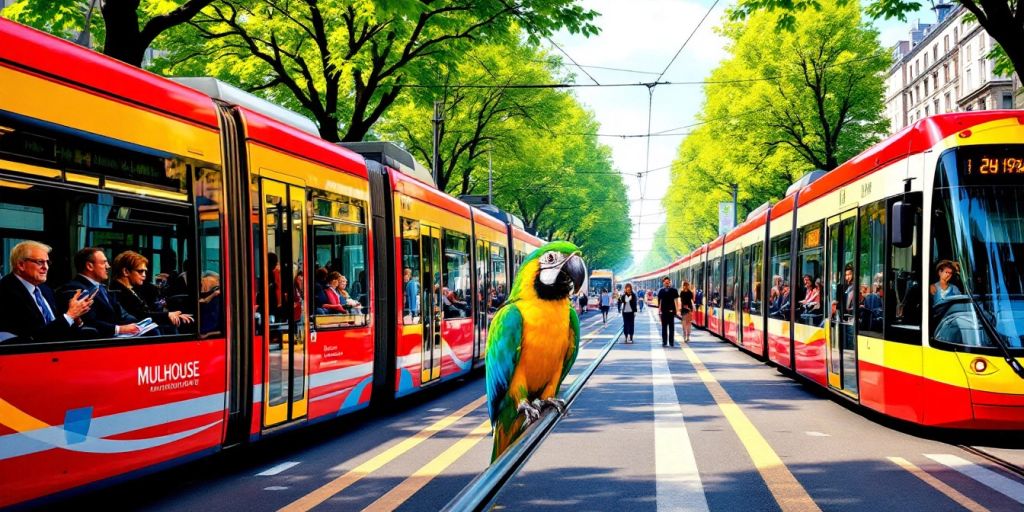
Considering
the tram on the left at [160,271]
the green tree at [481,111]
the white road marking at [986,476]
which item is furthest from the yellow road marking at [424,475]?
the green tree at [481,111]

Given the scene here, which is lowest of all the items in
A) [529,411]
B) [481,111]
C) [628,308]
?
[628,308]

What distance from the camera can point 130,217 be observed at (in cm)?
676

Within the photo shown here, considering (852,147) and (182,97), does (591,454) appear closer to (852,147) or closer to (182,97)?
(182,97)

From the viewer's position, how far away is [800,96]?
125ft

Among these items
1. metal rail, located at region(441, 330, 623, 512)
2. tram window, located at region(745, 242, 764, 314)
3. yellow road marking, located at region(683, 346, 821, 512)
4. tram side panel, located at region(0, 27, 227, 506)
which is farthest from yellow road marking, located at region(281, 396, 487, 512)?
tram window, located at region(745, 242, 764, 314)

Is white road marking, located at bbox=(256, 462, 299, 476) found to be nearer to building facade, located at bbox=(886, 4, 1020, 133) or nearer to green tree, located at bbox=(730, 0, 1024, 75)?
green tree, located at bbox=(730, 0, 1024, 75)

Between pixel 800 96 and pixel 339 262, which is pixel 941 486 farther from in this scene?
pixel 800 96

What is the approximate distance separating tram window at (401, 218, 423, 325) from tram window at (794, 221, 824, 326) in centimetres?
529

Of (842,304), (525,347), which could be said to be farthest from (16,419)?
(842,304)

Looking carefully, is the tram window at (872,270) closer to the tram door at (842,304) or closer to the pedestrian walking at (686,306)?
the tram door at (842,304)

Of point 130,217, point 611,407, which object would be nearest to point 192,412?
point 130,217

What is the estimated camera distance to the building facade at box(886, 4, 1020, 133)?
202ft

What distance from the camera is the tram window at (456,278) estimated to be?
15336mm

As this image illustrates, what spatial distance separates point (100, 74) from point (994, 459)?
7556 mm
